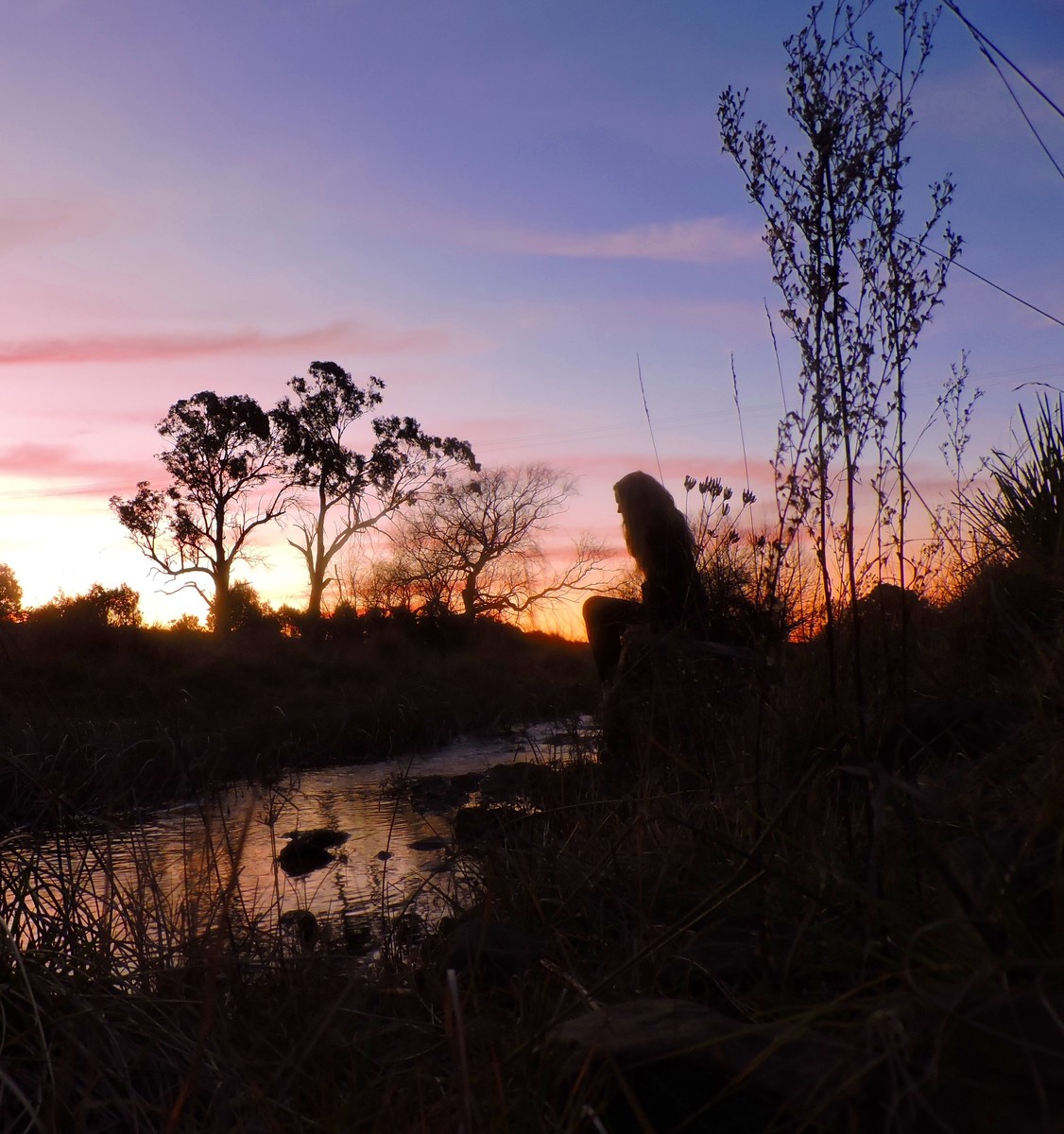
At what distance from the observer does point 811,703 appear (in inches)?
159

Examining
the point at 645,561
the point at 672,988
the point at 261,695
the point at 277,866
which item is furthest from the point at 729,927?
the point at 261,695

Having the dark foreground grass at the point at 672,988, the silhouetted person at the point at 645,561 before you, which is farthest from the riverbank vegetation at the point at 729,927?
the silhouetted person at the point at 645,561

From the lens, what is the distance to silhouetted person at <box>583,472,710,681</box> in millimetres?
7086

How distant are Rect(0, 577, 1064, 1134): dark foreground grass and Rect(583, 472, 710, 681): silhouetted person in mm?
3743

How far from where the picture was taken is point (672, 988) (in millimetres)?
1841

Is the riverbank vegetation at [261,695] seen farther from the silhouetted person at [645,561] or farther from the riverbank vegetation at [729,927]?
the riverbank vegetation at [729,927]

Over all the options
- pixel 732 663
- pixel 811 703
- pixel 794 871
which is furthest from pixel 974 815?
pixel 732 663

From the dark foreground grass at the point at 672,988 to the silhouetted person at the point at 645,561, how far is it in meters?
3.74

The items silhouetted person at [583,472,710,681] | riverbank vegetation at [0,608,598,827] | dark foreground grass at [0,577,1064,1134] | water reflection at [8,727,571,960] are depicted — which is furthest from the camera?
riverbank vegetation at [0,608,598,827]

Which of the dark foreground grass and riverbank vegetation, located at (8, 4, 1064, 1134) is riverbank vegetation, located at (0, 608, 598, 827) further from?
the dark foreground grass

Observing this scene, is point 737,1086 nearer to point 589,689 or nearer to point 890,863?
point 890,863

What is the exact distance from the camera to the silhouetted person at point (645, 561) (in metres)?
7.09

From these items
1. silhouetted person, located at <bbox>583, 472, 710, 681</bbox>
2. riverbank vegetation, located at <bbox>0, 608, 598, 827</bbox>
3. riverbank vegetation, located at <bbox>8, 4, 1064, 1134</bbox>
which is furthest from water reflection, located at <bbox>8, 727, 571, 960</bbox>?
silhouetted person, located at <bbox>583, 472, 710, 681</bbox>

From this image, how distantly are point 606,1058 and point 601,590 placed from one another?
22.8ft
